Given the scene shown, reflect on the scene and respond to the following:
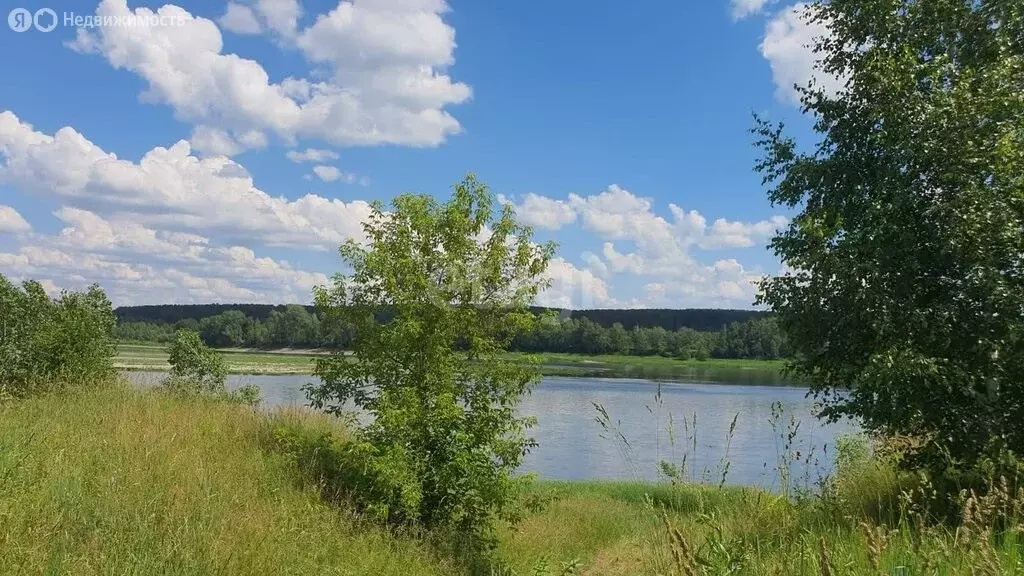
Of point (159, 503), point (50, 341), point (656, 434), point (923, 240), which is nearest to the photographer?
point (159, 503)

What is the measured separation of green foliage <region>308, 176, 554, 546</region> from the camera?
8.02 m

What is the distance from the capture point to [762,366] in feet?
335

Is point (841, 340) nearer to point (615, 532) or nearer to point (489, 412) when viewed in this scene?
point (489, 412)

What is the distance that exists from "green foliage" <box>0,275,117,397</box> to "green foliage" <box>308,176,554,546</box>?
188 inches

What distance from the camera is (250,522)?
20.0 ft

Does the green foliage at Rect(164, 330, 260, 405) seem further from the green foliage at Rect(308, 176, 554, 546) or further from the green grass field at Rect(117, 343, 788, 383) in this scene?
the green grass field at Rect(117, 343, 788, 383)

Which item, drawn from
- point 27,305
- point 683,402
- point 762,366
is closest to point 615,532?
point 27,305

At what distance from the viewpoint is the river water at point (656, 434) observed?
17.4m

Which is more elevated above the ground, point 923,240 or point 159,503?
point 923,240

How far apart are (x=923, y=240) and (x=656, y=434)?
23.3 metres

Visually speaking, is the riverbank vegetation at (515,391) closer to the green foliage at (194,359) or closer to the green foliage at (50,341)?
the green foliage at (50,341)

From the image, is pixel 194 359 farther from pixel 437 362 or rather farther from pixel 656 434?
pixel 656 434

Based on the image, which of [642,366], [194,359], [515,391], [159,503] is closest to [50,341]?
[194,359]

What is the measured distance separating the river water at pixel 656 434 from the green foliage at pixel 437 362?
2.95m
